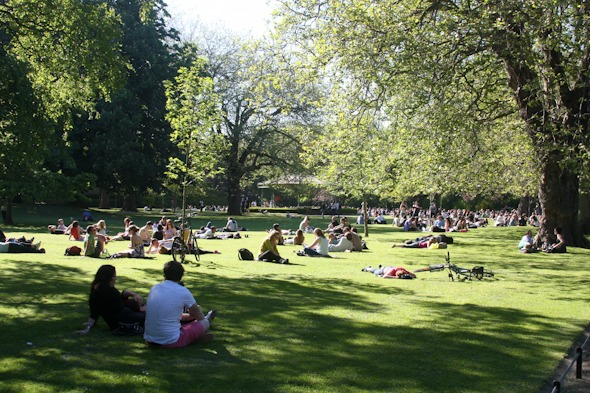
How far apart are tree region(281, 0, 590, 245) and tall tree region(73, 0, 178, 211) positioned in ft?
85.2

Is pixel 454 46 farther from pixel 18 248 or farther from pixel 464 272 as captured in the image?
pixel 18 248

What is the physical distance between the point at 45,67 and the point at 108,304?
29.9ft

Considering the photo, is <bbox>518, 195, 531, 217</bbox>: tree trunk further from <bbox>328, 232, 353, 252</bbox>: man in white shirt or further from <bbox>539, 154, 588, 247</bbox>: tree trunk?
<bbox>328, 232, 353, 252</bbox>: man in white shirt

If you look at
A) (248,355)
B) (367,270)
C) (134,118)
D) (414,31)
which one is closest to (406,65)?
(414,31)

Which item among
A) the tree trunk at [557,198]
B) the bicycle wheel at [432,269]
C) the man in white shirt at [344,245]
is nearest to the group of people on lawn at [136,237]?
the man in white shirt at [344,245]

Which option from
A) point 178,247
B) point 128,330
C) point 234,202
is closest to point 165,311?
point 128,330

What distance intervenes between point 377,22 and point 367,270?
6.84m

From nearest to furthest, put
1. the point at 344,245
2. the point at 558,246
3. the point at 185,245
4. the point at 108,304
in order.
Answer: the point at 108,304, the point at 185,245, the point at 558,246, the point at 344,245

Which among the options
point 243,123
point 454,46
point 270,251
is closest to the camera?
point 454,46

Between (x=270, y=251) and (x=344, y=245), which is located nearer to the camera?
(x=270, y=251)

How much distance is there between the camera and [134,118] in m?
42.1

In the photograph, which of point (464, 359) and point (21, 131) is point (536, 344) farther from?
point (21, 131)

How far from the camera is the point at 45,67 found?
1479 centimetres

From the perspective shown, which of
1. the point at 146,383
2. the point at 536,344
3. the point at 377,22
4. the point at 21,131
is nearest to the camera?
the point at 146,383
